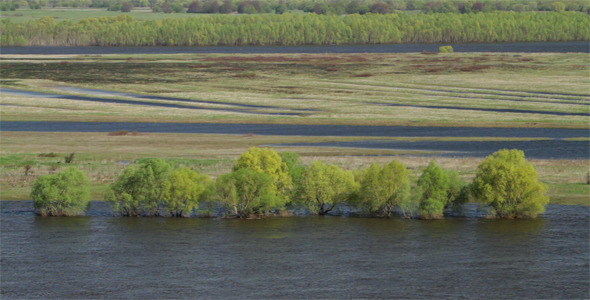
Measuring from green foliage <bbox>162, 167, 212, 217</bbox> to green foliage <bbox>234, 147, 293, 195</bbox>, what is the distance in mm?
3135

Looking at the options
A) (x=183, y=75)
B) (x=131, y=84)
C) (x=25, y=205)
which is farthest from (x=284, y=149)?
(x=183, y=75)

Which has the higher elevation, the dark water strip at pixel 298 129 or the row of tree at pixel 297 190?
the row of tree at pixel 297 190

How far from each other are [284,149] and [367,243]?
30.2m

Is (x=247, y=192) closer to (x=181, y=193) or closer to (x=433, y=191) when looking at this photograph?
(x=181, y=193)

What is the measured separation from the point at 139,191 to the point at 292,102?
216 ft

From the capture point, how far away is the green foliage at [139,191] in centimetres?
5731

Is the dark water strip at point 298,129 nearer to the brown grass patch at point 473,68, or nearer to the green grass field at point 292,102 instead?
the green grass field at point 292,102

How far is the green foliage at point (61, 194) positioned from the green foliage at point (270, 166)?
9.75 metres

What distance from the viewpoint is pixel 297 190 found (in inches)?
2291

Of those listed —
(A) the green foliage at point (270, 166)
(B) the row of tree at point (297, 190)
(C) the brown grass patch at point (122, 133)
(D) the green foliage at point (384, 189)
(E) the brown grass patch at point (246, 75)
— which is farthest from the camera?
(E) the brown grass patch at point (246, 75)

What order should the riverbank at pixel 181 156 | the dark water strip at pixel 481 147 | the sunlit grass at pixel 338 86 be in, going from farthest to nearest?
the sunlit grass at pixel 338 86, the dark water strip at pixel 481 147, the riverbank at pixel 181 156

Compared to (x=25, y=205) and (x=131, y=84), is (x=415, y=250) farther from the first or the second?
(x=131, y=84)

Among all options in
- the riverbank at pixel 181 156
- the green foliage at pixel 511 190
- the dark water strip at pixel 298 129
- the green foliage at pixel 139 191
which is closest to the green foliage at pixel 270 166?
the green foliage at pixel 139 191

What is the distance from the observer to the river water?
138 feet
